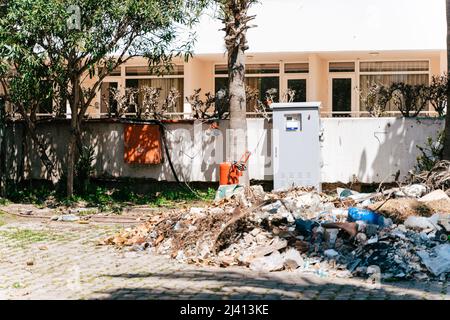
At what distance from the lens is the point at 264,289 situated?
25.9 feet

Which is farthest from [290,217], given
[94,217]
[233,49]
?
[233,49]

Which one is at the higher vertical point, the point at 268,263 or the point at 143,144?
the point at 143,144

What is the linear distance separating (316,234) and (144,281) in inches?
109

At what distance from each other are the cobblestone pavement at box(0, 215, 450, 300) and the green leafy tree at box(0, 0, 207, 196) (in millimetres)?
4771

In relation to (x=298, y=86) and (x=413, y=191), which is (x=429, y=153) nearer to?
(x=413, y=191)

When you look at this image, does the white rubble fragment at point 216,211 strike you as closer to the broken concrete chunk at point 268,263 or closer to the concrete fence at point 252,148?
the broken concrete chunk at point 268,263

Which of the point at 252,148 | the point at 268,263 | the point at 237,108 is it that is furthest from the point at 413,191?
the point at 252,148

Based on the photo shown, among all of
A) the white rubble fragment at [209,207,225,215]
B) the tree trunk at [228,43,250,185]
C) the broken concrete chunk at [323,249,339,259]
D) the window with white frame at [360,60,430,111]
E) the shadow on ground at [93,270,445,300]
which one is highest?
the window with white frame at [360,60,430,111]

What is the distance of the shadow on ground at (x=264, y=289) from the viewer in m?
7.58

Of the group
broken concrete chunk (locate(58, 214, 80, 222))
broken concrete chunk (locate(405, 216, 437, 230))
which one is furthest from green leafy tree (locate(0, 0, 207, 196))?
broken concrete chunk (locate(405, 216, 437, 230))

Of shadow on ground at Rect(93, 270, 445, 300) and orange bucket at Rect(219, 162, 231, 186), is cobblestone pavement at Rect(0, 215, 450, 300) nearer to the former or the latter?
shadow on ground at Rect(93, 270, 445, 300)

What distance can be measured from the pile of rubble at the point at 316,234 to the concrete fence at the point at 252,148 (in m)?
4.01

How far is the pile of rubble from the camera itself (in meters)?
8.98

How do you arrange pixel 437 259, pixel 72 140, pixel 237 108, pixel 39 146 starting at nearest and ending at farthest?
pixel 437 259
pixel 237 108
pixel 72 140
pixel 39 146
